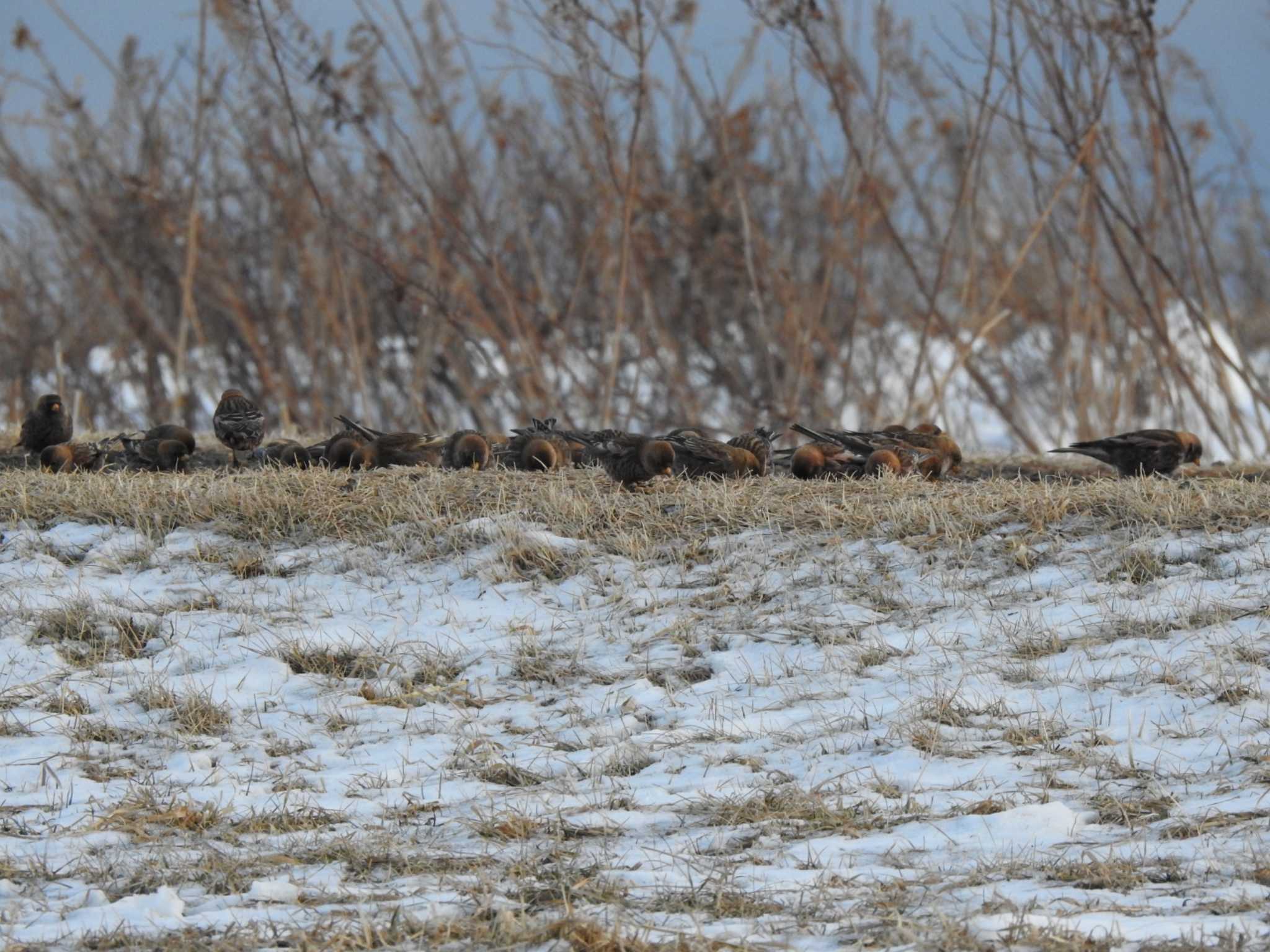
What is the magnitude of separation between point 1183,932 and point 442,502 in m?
4.38

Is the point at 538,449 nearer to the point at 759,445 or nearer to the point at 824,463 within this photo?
the point at 759,445

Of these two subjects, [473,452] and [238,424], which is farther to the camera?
[238,424]

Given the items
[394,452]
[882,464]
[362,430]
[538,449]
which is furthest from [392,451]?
[882,464]

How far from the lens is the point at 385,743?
195 inches

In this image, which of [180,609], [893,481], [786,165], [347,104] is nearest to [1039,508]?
[893,481]

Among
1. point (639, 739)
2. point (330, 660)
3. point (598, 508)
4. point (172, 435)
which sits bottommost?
point (639, 739)

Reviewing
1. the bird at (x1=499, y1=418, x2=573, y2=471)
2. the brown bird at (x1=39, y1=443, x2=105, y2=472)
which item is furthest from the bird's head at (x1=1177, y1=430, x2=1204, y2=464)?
the brown bird at (x1=39, y1=443, x2=105, y2=472)

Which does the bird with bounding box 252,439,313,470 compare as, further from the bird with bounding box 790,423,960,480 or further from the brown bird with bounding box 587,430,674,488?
the bird with bounding box 790,423,960,480

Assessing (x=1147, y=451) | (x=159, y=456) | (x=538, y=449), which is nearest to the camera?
(x=538, y=449)

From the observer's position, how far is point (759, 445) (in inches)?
324

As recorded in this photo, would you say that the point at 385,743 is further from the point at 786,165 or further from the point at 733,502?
the point at 786,165

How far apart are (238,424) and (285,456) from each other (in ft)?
1.15

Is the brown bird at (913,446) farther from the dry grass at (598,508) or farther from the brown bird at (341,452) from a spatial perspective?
the brown bird at (341,452)

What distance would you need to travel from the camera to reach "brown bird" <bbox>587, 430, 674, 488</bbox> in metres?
7.14
